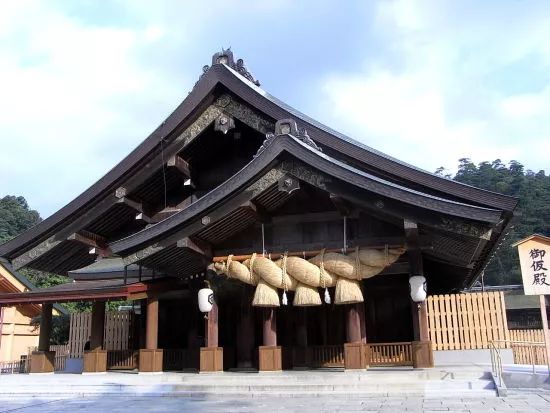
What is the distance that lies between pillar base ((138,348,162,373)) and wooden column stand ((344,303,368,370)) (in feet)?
15.4

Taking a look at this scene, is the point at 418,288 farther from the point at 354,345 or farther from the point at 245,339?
the point at 245,339

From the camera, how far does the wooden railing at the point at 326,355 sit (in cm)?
1286

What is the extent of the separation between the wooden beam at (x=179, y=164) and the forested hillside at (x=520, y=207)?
51871mm

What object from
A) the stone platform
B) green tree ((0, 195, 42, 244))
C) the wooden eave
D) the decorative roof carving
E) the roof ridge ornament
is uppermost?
green tree ((0, 195, 42, 244))

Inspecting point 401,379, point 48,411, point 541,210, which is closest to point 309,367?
point 401,379

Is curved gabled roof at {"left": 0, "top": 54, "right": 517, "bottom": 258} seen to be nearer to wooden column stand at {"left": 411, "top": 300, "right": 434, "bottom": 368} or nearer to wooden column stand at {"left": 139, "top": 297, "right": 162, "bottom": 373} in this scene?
wooden column stand at {"left": 411, "top": 300, "right": 434, "bottom": 368}

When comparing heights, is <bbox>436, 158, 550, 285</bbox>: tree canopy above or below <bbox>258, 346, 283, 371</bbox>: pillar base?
above

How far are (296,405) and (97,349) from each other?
765 cm

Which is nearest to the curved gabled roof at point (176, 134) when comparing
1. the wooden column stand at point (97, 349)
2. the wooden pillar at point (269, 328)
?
the wooden column stand at point (97, 349)

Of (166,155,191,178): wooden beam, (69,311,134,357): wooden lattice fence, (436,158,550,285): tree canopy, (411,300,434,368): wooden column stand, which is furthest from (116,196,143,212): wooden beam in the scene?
(436,158,550,285): tree canopy

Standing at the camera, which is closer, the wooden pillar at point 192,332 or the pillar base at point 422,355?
the pillar base at point 422,355

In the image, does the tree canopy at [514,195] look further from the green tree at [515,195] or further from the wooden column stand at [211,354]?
the wooden column stand at [211,354]

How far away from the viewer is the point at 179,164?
1384cm

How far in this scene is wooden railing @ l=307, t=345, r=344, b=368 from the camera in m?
12.9
